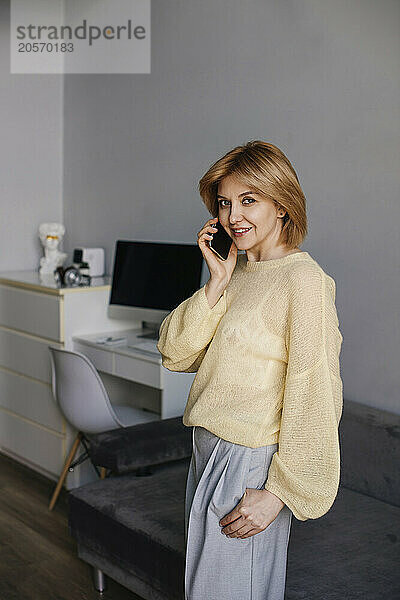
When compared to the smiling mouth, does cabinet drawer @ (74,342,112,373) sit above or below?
below

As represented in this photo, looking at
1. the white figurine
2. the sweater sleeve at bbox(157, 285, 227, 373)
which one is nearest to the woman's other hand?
the sweater sleeve at bbox(157, 285, 227, 373)

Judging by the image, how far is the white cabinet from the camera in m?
3.80

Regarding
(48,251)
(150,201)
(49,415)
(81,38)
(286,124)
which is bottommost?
(49,415)

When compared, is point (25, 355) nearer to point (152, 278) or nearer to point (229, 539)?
point (152, 278)

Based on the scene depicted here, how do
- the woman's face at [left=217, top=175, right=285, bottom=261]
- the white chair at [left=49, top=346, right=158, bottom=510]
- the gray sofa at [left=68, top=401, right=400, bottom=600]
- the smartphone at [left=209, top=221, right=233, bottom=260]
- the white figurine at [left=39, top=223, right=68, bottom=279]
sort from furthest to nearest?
1. the white figurine at [left=39, top=223, right=68, bottom=279]
2. the white chair at [left=49, top=346, right=158, bottom=510]
3. the gray sofa at [left=68, top=401, right=400, bottom=600]
4. the smartphone at [left=209, top=221, right=233, bottom=260]
5. the woman's face at [left=217, top=175, right=285, bottom=261]

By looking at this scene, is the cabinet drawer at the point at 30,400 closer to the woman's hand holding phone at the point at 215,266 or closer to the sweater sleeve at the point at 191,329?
the sweater sleeve at the point at 191,329

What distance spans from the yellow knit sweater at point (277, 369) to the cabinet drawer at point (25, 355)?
2.24m

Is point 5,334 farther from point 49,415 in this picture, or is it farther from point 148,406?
point 148,406

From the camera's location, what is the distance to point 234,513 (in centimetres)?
157

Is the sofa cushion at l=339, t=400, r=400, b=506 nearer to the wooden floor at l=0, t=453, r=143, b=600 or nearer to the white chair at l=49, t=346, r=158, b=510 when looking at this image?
the wooden floor at l=0, t=453, r=143, b=600

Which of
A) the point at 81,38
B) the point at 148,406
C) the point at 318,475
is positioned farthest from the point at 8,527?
the point at 81,38

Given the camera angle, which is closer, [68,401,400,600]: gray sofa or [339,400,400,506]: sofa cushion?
[68,401,400,600]: gray sofa

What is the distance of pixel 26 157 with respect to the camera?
4633 millimetres

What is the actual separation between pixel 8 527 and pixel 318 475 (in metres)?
2.31
